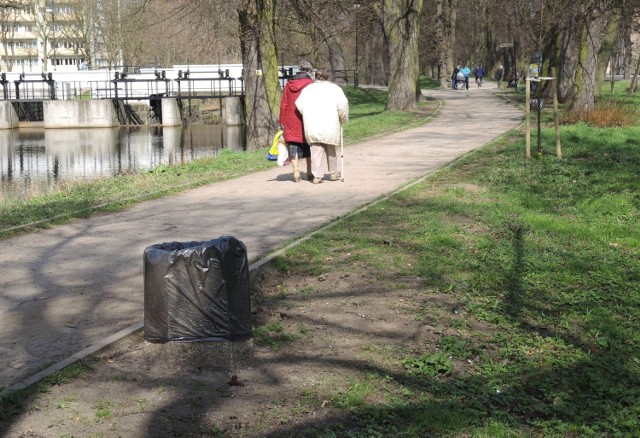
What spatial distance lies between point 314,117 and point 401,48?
1892 cm

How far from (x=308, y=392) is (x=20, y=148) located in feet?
119

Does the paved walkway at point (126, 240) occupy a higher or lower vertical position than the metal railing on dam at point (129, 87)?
lower

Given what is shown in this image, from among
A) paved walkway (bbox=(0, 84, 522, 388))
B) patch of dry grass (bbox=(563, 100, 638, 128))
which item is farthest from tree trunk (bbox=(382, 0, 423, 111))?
paved walkway (bbox=(0, 84, 522, 388))

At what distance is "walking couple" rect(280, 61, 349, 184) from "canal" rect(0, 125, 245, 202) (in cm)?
729

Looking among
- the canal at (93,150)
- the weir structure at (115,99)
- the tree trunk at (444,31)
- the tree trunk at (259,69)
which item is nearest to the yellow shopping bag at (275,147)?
the canal at (93,150)

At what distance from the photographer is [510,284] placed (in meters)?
7.86

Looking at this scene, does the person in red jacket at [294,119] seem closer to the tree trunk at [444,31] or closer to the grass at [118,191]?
the grass at [118,191]

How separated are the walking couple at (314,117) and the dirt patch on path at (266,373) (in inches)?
238

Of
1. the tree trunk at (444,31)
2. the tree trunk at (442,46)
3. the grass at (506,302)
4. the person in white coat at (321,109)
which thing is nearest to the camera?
the grass at (506,302)

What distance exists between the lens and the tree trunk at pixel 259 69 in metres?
24.1

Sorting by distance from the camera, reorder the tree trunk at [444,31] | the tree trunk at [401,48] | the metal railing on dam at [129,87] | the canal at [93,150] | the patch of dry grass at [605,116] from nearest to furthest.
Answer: the patch of dry grass at [605,116]
the canal at [93,150]
the tree trunk at [401,48]
the tree trunk at [444,31]
the metal railing on dam at [129,87]

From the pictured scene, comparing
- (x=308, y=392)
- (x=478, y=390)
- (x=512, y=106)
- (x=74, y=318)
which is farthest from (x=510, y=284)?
(x=512, y=106)

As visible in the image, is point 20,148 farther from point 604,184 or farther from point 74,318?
point 74,318

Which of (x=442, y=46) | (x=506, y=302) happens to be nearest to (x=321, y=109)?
(x=506, y=302)
